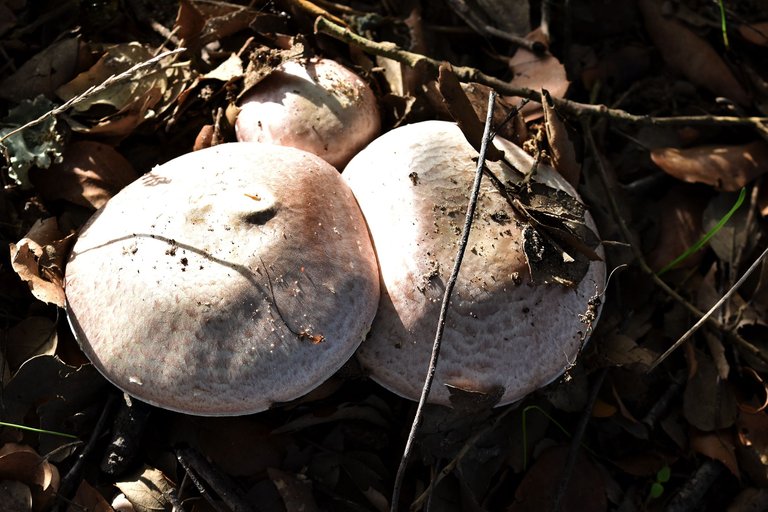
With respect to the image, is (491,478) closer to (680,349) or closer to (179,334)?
(680,349)

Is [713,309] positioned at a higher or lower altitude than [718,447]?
higher

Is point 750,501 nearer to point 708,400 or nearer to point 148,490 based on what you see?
point 708,400

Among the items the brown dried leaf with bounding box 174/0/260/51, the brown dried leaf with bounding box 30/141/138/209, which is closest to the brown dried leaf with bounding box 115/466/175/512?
the brown dried leaf with bounding box 30/141/138/209

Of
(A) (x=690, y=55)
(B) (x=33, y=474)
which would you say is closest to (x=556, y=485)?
(B) (x=33, y=474)

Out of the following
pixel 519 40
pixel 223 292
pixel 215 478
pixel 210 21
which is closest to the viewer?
pixel 223 292

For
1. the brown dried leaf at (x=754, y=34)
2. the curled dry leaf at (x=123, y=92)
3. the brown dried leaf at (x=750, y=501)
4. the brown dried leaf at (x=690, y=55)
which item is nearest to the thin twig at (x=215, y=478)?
the curled dry leaf at (x=123, y=92)

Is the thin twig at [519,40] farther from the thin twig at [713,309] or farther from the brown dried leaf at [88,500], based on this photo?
the brown dried leaf at [88,500]

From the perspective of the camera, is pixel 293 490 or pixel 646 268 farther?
pixel 646 268
